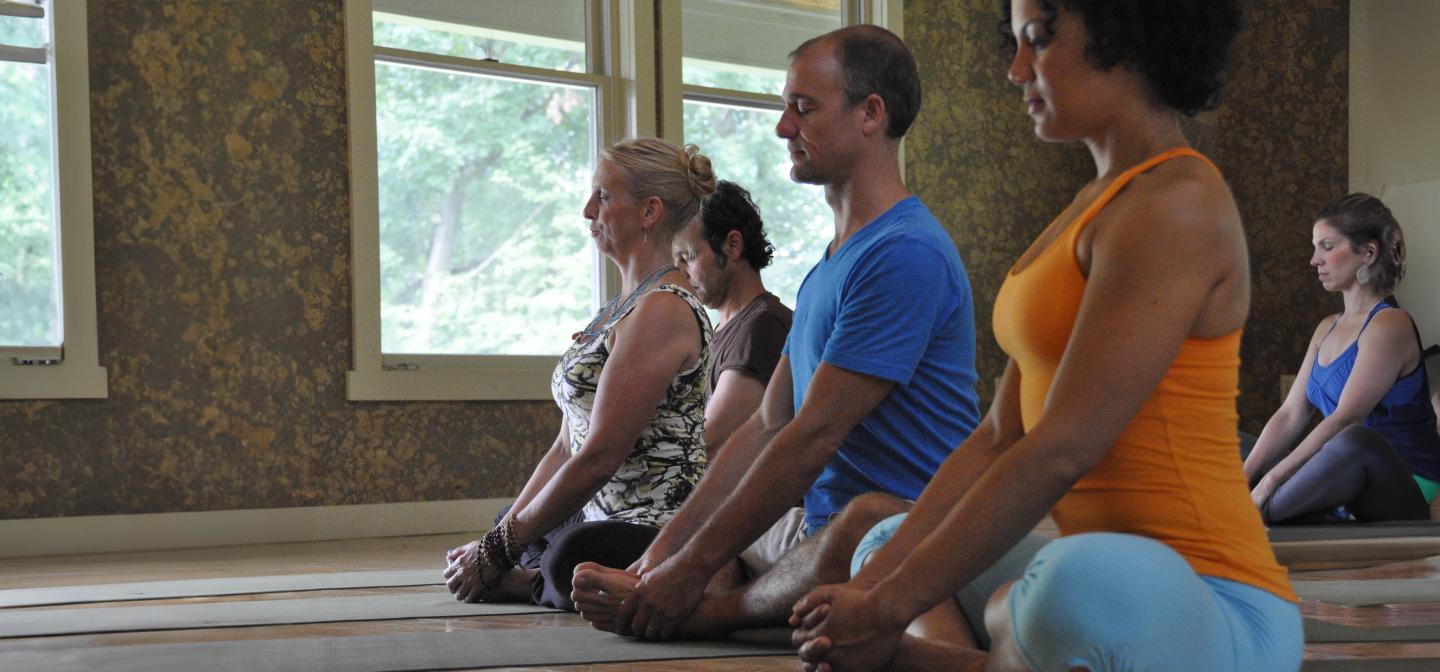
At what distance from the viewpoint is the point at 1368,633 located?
2.30 m

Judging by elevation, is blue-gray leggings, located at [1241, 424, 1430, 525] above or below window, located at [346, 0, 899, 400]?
below

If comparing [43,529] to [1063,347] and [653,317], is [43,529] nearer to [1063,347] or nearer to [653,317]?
[653,317]

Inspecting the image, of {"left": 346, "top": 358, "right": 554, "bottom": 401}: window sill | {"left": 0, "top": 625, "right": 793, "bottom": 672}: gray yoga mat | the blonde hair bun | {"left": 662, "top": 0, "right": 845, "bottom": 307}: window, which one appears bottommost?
{"left": 0, "top": 625, "right": 793, "bottom": 672}: gray yoga mat

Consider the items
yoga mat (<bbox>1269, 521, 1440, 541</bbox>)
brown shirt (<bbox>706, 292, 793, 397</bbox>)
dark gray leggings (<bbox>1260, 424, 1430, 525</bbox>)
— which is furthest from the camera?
dark gray leggings (<bbox>1260, 424, 1430, 525</bbox>)

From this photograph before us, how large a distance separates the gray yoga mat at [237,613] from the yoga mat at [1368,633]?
54.8 inches

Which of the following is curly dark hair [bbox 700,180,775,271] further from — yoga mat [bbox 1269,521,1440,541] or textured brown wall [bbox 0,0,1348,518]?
textured brown wall [bbox 0,0,1348,518]

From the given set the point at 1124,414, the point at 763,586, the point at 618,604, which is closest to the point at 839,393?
the point at 763,586

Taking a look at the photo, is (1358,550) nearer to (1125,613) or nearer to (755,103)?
(1125,613)

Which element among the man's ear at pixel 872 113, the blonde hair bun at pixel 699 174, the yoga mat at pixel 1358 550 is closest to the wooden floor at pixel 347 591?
the yoga mat at pixel 1358 550

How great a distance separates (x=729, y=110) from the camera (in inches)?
265

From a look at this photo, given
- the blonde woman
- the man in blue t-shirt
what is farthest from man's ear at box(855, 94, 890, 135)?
the blonde woman

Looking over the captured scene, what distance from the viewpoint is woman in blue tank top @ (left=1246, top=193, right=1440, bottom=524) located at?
4.05 metres

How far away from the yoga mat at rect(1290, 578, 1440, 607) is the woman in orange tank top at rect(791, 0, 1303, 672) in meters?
1.66

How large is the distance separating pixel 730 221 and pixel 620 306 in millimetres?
612
